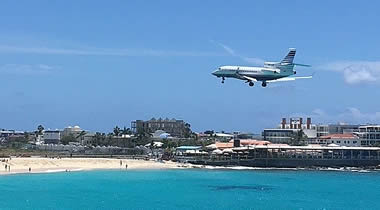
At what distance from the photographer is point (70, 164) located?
104125 mm

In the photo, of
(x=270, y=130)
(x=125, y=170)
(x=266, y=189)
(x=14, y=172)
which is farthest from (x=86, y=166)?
(x=270, y=130)

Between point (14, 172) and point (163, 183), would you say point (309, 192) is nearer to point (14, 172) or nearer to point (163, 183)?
point (163, 183)

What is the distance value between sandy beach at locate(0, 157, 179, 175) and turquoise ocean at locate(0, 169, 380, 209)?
4707 mm

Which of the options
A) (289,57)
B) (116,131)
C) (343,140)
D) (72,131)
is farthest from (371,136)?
(289,57)

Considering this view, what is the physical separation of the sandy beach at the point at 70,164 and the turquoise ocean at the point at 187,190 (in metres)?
4.71

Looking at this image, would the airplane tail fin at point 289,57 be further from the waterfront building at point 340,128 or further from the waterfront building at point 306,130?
the waterfront building at point 340,128

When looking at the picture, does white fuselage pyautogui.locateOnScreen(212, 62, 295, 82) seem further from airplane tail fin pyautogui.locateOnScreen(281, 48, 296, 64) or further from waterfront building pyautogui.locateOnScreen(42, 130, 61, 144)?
waterfront building pyautogui.locateOnScreen(42, 130, 61, 144)

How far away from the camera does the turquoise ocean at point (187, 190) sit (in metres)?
59.5

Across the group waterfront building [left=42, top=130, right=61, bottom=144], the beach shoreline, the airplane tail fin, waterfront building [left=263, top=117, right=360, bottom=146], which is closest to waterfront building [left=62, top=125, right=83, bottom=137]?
waterfront building [left=42, top=130, right=61, bottom=144]

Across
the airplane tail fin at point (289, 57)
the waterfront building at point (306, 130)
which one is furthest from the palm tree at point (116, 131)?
the airplane tail fin at point (289, 57)

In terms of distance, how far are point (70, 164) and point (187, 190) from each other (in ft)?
116

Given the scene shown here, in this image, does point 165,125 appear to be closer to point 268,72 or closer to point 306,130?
point 306,130

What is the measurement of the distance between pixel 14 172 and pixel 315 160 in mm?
52586

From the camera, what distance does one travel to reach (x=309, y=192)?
74.5 metres
